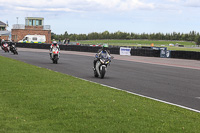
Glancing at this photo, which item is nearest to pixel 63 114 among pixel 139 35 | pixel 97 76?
pixel 97 76

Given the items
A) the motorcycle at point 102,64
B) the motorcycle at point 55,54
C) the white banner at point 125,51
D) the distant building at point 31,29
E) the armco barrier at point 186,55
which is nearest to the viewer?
the motorcycle at point 102,64

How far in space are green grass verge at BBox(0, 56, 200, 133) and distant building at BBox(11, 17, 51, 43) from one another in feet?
276

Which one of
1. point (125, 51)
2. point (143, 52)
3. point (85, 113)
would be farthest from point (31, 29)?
point (85, 113)

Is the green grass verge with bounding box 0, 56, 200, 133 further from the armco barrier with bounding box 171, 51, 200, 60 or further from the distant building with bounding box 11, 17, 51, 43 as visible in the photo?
the distant building with bounding box 11, 17, 51, 43

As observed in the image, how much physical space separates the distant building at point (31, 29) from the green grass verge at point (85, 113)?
276 feet

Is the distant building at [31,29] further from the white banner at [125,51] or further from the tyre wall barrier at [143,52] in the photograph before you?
the white banner at [125,51]

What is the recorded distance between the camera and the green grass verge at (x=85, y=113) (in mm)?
7191

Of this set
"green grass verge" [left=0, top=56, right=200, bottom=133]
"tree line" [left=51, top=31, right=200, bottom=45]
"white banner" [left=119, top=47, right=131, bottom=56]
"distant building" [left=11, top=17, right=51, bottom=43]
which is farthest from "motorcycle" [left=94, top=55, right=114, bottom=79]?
"tree line" [left=51, top=31, right=200, bottom=45]

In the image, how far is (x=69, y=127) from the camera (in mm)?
7113

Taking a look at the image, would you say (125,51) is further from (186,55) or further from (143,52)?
(186,55)

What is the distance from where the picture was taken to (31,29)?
A: 95.8 metres

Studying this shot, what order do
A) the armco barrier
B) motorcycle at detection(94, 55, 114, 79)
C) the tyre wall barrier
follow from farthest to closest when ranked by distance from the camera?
the tyre wall barrier → the armco barrier → motorcycle at detection(94, 55, 114, 79)

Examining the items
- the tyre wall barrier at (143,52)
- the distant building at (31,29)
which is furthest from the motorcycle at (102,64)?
the distant building at (31,29)

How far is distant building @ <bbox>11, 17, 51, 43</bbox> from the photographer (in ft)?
310
